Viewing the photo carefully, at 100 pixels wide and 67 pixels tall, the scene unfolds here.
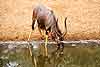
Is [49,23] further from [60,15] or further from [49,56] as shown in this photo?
[60,15]

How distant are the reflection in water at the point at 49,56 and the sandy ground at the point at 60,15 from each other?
1054 mm

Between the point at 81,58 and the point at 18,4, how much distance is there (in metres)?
2.74

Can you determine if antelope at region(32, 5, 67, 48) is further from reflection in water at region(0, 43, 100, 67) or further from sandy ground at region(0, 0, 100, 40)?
sandy ground at region(0, 0, 100, 40)

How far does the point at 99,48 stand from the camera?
21.2 feet

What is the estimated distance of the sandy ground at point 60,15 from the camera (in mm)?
7770

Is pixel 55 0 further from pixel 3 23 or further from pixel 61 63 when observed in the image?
pixel 61 63

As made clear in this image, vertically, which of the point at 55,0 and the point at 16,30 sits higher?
the point at 55,0

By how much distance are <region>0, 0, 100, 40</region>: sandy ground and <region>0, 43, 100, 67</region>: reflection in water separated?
3.46 feet

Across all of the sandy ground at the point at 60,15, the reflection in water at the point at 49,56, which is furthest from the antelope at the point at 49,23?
the sandy ground at the point at 60,15

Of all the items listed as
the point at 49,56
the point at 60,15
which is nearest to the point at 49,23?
the point at 49,56

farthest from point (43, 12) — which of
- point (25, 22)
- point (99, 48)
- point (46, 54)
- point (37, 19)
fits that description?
point (25, 22)

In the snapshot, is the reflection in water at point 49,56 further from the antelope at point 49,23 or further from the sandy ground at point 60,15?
the sandy ground at point 60,15

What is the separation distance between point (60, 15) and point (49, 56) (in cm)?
213

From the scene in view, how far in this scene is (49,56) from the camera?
232 inches
